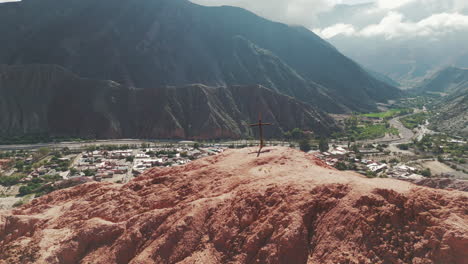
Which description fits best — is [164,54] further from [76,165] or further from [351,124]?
[76,165]

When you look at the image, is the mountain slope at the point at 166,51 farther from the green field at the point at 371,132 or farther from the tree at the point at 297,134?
the tree at the point at 297,134

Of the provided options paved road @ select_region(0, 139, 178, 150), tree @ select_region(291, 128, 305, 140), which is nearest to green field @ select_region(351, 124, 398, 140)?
tree @ select_region(291, 128, 305, 140)

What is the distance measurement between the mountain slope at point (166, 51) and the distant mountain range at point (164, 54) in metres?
0.41

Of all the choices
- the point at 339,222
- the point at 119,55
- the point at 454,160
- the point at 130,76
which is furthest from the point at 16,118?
the point at 454,160

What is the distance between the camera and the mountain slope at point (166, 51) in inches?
4633

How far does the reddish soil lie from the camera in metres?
8.02

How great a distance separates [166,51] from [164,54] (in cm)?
280

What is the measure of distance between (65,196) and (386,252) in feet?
56.8

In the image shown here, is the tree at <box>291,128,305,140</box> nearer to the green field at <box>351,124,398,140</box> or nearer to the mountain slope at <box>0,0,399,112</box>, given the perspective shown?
the green field at <box>351,124,398,140</box>

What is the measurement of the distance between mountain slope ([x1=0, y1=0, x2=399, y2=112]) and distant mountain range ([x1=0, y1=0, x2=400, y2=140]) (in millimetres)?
412

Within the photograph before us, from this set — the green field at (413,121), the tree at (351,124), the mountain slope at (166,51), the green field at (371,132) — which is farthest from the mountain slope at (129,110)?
the green field at (413,121)

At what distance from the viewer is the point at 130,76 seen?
115875mm

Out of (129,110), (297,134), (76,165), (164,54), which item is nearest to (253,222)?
(76,165)

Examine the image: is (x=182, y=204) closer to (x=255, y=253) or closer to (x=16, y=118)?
(x=255, y=253)
